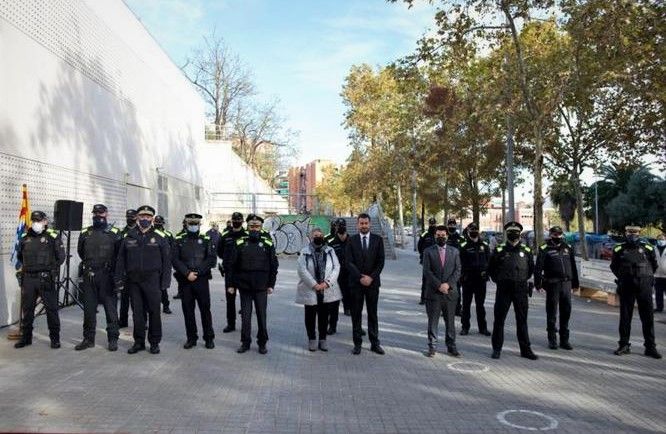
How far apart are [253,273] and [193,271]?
3.11 feet

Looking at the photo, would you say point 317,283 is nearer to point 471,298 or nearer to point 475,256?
point 471,298

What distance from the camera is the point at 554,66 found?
824 inches

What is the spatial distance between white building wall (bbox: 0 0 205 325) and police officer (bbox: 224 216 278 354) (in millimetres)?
4920

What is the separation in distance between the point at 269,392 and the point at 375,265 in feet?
8.98

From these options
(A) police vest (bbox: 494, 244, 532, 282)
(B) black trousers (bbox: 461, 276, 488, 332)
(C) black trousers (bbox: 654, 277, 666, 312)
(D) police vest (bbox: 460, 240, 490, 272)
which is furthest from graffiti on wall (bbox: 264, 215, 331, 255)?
(A) police vest (bbox: 494, 244, 532, 282)

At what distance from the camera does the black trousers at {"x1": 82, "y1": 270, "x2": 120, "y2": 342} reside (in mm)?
8695

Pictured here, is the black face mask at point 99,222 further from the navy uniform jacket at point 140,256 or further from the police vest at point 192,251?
the police vest at point 192,251

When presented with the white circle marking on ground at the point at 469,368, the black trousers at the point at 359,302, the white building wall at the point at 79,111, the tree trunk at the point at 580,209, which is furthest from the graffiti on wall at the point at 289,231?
the white circle marking on ground at the point at 469,368

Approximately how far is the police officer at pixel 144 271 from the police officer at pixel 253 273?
103 cm

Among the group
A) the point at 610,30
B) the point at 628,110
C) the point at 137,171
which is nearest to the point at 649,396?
Answer: the point at 610,30

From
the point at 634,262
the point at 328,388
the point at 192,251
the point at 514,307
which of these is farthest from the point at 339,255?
the point at 634,262

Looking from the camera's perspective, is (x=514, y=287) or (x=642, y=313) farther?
(x=642, y=313)

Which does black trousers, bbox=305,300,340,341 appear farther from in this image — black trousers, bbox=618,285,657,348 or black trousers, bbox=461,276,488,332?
black trousers, bbox=618,285,657,348

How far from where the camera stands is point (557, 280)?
29.9 ft
